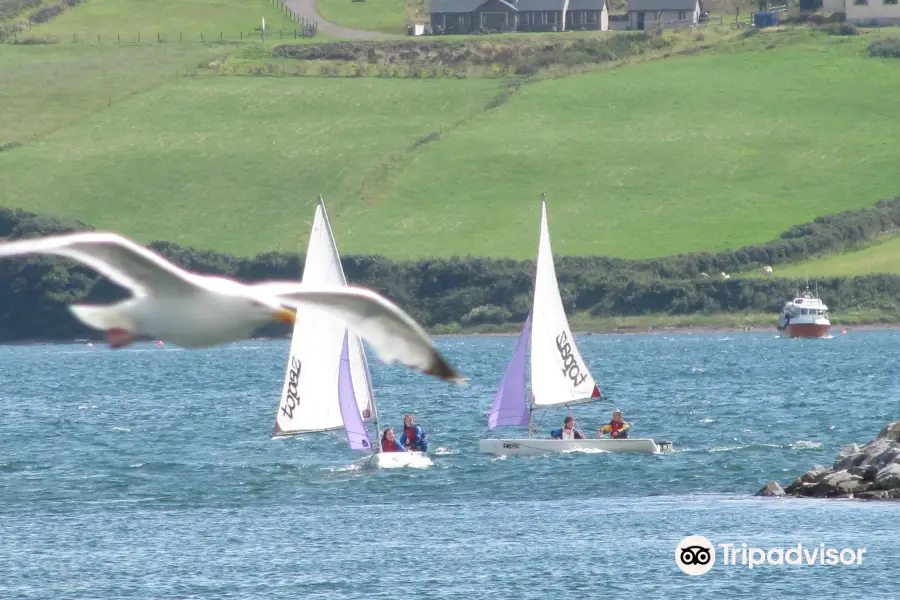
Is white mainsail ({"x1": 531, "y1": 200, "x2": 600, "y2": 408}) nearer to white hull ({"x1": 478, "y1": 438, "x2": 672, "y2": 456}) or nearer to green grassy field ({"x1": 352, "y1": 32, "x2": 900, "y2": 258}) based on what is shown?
white hull ({"x1": 478, "y1": 438, "x2": 672, "y2": 456})

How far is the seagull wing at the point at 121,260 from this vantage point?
11797 mm

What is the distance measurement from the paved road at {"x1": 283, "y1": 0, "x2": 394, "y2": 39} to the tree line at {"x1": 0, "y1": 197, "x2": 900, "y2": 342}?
60919mm

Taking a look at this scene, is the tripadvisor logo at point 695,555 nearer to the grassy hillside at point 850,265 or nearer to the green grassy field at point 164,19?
the grassy hillside at point 850,265

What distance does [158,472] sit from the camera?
47750 millimetres

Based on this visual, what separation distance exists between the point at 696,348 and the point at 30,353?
194ft

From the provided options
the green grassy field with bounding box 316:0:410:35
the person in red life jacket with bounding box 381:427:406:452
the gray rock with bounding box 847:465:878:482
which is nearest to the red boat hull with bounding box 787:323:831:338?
the person in red life jacket with bounding box 381:427:406:452

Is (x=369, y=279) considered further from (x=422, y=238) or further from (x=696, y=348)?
(x=696, y=348)

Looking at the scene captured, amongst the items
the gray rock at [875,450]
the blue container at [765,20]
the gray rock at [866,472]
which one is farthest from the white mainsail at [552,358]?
the blue container at [765,20]

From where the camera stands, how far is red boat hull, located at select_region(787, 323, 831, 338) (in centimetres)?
11656

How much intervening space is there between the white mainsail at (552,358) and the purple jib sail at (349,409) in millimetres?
5817

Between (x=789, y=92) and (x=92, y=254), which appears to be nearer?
(x=92, y=254)

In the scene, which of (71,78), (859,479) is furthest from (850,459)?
(71,78)

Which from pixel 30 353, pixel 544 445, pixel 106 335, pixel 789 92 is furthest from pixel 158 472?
pixel 789 92

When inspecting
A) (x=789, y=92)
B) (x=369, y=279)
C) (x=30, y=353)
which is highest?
(x=789, y=92)
